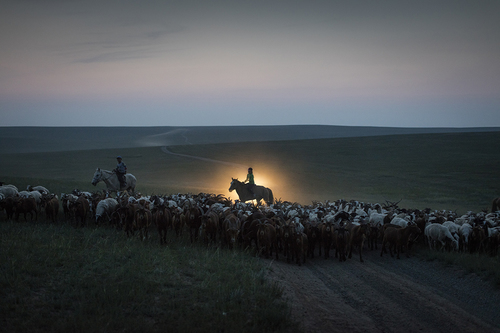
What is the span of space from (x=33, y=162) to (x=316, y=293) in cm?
6482

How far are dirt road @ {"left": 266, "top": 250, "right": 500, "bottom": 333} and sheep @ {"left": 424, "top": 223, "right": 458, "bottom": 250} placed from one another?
5.63 feet

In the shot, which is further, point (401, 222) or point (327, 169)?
point (327, 169)

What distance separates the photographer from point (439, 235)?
39.1 ft

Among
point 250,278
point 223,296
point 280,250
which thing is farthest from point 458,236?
point 223,296

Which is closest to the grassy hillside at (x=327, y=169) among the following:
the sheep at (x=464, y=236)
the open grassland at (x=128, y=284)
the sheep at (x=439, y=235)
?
the sheep at (x=464, y=236)

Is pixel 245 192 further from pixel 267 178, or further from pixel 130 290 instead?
pixel 267 178

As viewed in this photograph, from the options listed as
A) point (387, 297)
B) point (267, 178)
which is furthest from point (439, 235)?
point (267, 178)

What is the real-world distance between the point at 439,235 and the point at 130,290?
9.64 m

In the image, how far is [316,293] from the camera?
7.82 meters

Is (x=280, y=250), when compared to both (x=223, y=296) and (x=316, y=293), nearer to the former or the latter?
(x=316, y=293)

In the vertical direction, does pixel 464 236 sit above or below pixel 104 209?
below

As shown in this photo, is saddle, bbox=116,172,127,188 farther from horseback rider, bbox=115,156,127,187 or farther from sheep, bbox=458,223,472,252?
sheep, bbox=458,223,472,252

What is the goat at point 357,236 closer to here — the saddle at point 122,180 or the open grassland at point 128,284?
the open grassland at point 128,284

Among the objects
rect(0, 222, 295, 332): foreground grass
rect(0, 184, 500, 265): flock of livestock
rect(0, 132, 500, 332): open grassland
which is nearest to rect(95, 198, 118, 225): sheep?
rect(0, 184, 500, 265): flock of livestock
